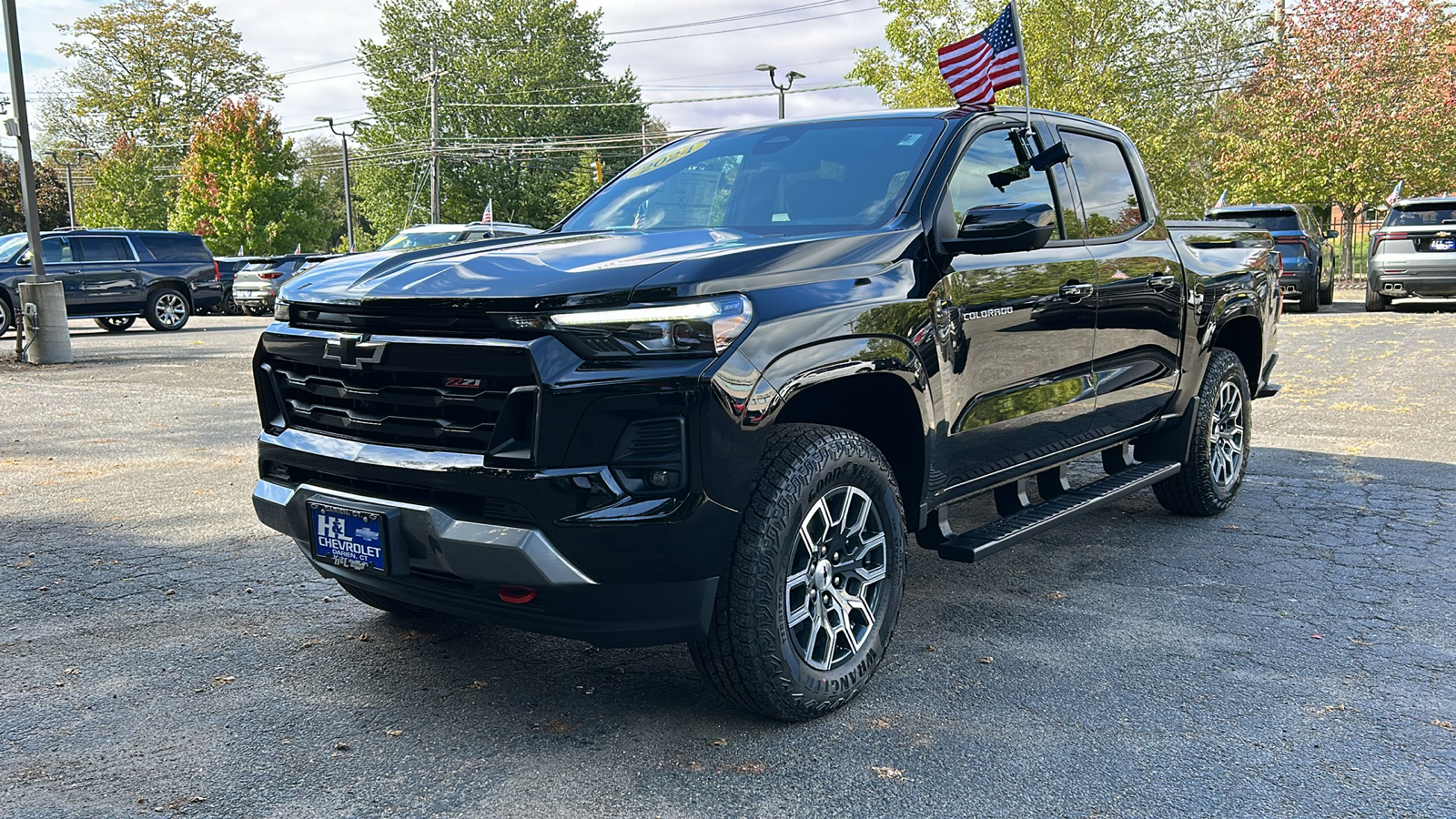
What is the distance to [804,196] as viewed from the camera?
4145mm

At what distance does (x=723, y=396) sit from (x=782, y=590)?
1.99ft

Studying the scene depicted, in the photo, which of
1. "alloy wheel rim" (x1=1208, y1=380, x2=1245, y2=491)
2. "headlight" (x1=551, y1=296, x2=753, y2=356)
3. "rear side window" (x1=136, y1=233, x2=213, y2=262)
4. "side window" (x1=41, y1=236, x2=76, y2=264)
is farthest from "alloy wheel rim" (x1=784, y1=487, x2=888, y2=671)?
"rear side window" (x1=136, y1=233, x2=213, y2=262)

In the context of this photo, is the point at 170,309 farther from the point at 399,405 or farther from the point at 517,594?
the point at 517,594

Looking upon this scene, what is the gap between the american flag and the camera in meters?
7.94

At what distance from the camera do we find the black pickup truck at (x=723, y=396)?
9.47 feet

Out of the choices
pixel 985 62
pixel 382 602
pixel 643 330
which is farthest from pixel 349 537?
pixel 985 62

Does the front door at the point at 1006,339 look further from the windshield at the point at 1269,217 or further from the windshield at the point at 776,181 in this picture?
the windshield at the point at 1269,217

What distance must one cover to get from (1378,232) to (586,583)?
18.8 metres

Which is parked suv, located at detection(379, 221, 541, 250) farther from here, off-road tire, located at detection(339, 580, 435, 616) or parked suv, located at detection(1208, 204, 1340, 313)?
off-road tire, located at detection(339, 580, 435, 616)

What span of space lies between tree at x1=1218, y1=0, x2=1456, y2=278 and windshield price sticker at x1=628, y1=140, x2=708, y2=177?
24.8 m

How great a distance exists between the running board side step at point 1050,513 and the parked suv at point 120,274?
1741 cm

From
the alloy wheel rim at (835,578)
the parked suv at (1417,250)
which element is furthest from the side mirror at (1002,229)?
the parked suv at (1417,250)

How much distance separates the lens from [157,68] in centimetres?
6000

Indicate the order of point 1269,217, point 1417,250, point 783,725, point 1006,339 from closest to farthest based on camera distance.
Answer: point 783,725 < point 1006,339 < point 1417,250 < point 1269,217
